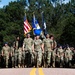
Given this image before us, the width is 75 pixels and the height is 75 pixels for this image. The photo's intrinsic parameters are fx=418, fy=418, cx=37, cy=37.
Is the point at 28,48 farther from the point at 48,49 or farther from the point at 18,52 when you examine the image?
the point at 18,52

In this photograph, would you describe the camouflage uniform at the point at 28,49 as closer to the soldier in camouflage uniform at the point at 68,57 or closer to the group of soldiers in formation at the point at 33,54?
the group of soldiers in formation at the point at 33,54

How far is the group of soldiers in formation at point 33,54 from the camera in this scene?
22.9 meters

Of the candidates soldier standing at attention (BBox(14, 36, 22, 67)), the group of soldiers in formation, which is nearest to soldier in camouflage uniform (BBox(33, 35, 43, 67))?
the group of soldiers in formation

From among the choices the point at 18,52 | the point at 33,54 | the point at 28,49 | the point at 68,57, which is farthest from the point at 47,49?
the point at 68,57

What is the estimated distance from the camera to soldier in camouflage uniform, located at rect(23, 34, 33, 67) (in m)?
23.0

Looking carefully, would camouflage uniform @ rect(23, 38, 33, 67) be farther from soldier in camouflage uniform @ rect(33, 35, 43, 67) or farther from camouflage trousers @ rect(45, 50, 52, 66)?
camouflage trousers @ rect(45, 50, 52, 66)

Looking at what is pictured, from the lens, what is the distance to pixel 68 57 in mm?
27062

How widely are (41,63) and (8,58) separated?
103 inches

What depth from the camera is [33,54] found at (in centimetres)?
2311

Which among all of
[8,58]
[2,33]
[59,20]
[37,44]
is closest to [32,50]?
[37,44]

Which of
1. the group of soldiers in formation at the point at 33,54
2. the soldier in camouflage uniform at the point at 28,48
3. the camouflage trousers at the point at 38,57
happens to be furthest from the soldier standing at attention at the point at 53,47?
the soldier in camouflage uniform at the point at 28,48

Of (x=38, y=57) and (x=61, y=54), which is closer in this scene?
(x=38, y=57)

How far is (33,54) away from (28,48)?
1.43ft

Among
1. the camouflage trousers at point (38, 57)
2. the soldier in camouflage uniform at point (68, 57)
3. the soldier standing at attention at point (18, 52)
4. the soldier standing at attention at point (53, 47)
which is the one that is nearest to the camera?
the camouflage trousers at point (38, 57)
